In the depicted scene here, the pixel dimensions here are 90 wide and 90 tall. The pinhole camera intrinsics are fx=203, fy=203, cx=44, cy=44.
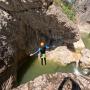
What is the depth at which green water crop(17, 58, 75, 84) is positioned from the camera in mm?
19734

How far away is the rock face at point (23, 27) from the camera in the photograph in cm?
1532

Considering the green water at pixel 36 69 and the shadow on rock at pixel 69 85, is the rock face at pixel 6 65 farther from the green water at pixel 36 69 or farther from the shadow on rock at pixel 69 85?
the shadow on rock at pixel 69 85

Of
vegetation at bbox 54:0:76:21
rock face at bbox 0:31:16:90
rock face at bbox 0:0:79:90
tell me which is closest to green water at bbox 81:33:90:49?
rock face at bbox 0:0:79:90

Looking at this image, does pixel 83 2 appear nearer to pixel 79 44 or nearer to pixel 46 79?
pixel 79 44

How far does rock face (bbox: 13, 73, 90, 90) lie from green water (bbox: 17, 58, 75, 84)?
5939 mm

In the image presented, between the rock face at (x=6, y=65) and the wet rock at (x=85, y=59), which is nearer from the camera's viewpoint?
the rock face at (x=6, y=65)

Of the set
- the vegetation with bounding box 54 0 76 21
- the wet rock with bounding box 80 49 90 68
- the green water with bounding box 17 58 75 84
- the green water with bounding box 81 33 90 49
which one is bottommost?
the green water with bounding box 81 33 90 49

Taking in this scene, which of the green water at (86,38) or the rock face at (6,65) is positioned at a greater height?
the rock face at (6,65)

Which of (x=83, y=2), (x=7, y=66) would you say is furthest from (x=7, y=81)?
(x=83, y=2)

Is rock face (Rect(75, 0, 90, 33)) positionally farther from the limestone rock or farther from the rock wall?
the limestone rock

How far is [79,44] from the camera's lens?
26453 mm

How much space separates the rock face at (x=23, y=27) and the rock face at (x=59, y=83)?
3506 mm

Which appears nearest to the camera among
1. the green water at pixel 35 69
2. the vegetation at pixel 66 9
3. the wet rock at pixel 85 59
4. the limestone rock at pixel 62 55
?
the vegetation at pixel 66 9

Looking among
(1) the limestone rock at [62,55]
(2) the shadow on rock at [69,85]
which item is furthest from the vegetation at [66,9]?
(2) the shadow on rock at [69,85]
